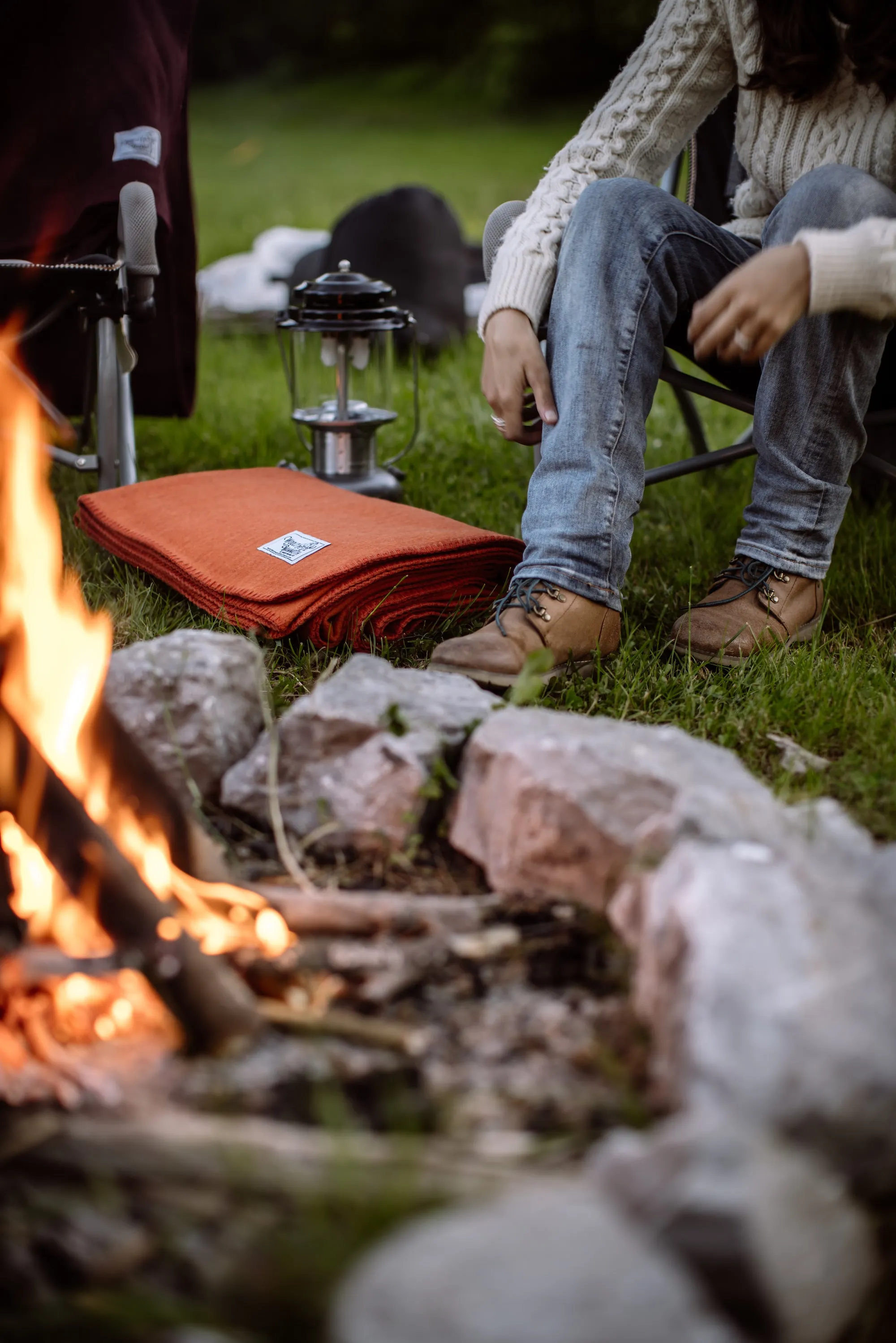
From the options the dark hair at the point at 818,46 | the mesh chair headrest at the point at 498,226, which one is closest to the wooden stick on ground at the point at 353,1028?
the mesh chair headrest at the point at 498,226

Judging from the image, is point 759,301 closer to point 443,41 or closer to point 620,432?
point 620,432

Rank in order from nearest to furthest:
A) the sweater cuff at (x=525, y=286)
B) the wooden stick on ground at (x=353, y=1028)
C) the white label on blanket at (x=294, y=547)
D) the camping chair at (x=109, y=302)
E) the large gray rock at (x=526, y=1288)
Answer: the large gray rock at (x=526, y=1288)
the wooden stick on ground at (x=353, y=1028)
the sweater cuff at (x=525, y=286)
the white label on blanket at (x=294, y=547)
the camping chair at (x=109, y=302)

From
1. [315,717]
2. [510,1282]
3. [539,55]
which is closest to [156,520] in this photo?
[315,717]

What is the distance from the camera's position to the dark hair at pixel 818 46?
1720 millimetres

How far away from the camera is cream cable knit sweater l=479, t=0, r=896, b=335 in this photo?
1.80 meters

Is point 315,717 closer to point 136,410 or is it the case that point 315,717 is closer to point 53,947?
point 53,947

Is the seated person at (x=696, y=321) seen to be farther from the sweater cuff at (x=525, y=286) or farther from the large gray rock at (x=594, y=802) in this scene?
the large gray rock at (x=594, y=802)

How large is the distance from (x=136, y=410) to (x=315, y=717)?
6.09 ft

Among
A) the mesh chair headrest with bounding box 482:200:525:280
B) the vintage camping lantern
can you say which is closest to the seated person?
the mesh chair headrest with bounding box 482:200:525:280

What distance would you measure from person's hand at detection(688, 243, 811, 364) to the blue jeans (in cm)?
17

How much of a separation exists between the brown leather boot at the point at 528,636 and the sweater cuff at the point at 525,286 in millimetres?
409

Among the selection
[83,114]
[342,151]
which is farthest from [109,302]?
[342,151]

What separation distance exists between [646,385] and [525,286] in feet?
0.77

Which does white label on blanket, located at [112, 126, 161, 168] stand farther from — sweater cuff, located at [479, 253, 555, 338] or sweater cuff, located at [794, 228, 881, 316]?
sweater cuff, located at [794, 228, 881, 316]
